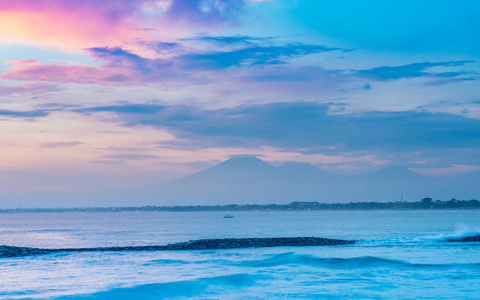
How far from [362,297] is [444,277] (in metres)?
8.23

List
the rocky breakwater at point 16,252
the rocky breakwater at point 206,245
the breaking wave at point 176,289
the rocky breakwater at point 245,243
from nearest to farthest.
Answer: the breaking wave at point 176,289, the rocky breakwater at point 16,252, the rocky breakwater at point 206,245, the rocky breakwater at point 245,243

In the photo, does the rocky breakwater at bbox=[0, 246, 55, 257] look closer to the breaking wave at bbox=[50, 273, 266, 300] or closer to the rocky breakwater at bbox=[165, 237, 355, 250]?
the rocky breakwater at bbox=[165, 237, 355, 250]

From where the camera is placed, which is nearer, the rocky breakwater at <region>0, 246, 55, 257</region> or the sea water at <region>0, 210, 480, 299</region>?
the sea water at <region>0, 210, 480, 299</region>

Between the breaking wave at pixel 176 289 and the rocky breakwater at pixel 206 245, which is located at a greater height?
the rocky breakwater at pixel 206 245

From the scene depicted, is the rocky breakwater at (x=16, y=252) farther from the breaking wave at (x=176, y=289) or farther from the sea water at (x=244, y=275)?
the breaking wave at (x=176, y=289)

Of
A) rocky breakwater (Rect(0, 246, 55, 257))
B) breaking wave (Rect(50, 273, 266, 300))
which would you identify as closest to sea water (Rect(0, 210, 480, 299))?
breaking wave (Rect(50, 273, 266, 300))

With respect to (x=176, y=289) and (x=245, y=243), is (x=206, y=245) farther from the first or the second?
(x=176, y=289)

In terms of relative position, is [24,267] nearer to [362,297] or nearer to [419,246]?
[362,297]

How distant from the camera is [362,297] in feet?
80.6

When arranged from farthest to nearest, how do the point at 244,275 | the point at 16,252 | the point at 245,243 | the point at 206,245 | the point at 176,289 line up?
the point at 245,243 < the point at 206,245 < the point at 16,252 < the point at 244,275 < the point at 176,289

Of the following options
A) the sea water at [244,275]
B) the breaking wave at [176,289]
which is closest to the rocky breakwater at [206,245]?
the sea water at [244,275]

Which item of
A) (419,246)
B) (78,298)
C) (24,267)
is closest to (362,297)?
(78,298)

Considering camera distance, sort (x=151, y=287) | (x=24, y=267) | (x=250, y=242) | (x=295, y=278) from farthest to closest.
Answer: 1. (x=250, y=242)
2. (x=24, y=267)
3. (x=295, y=278)
4. (x=151, y=287)

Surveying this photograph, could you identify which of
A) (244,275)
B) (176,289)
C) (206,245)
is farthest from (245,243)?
(176,289)
